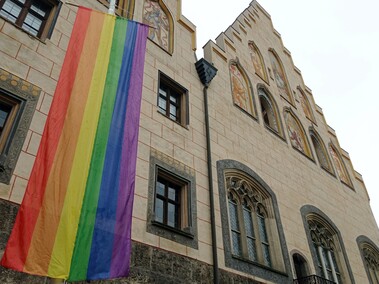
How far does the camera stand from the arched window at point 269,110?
15.1m

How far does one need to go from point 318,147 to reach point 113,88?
542 inches

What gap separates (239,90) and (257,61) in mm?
3868

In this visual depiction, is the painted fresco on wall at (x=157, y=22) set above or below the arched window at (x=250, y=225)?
above

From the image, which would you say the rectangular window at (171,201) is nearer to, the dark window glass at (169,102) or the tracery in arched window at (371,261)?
the dark window glass at (169,102)

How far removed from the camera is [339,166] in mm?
18359

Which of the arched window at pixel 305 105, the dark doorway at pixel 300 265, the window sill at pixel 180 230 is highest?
the arched window at pixel 305 105

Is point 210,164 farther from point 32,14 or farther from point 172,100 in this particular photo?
point 32,14

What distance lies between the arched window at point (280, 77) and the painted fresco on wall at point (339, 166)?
12.2 ft

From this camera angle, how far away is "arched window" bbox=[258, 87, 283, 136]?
1505 centimetres

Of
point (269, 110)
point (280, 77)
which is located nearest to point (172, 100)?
point (269, 110)

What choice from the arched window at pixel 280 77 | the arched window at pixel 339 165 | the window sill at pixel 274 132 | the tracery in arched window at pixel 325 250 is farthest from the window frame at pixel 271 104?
the arched window at pixel 339 165

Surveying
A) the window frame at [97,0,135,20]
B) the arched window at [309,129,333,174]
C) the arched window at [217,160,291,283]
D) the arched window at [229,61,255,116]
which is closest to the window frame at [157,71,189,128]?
the arched window at [217,160,291,283]

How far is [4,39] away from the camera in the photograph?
7008mm

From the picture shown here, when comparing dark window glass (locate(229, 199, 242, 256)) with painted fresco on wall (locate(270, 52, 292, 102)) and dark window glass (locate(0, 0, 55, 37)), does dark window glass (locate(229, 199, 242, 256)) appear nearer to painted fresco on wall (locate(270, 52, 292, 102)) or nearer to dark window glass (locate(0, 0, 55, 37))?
dark window glass (locate(0, 0, 55, 37))
